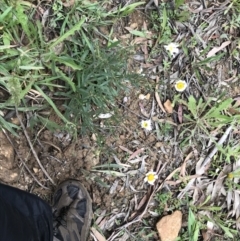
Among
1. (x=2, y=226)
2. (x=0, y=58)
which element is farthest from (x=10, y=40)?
(x=2, y=226)

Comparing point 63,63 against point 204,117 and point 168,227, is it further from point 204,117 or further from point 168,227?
point 168,227

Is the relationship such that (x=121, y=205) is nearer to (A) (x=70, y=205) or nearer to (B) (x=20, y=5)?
(A) (x=70, y=205)

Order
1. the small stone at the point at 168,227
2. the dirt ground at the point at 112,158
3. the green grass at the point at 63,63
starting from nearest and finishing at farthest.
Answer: the green grass at the point at 63,63, the dirt ground at the point at 112,158, the small stone at the point at 168,227

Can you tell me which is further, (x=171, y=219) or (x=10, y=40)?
(x=171, y=219)

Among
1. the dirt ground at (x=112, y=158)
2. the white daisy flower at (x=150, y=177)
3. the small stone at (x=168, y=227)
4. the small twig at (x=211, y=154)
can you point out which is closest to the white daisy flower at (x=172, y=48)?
the dirt ground at (x=112, y=158)

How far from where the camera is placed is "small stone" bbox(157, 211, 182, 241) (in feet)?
6.94

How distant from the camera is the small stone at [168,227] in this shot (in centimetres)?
212

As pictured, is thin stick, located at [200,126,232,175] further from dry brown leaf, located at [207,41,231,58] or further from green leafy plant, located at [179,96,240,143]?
dry brown leaf, located at [207,41,231,58]

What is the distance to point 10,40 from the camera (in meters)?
1.93

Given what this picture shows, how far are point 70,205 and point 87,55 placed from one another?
70 centimetres

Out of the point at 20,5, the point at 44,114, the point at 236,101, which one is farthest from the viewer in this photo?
the point at 236,101

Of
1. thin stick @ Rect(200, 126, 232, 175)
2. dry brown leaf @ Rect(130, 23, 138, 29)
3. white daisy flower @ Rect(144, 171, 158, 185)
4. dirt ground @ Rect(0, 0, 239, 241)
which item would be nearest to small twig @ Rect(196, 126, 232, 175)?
thin stick @ Rect(200, 126, 232, 175)

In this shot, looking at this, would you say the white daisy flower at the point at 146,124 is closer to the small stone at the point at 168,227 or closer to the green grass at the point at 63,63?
the green grass at the point at 63,63

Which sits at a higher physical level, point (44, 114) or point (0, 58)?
point (0, 58)
